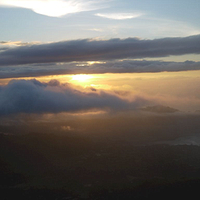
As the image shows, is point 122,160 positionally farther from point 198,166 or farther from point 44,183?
point 44,183

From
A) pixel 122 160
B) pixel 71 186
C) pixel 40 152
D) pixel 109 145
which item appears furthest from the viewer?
pixel 109 145

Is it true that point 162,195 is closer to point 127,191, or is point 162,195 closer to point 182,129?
point 127,191

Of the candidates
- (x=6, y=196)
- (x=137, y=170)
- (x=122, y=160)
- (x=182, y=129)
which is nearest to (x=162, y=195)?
(x=137, y=170)

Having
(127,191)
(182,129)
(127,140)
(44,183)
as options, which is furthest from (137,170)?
(182,129)

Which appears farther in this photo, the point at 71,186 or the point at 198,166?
the point at 198,166

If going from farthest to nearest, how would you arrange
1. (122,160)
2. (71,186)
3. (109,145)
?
(109,145) → (122,160) → (71,186)

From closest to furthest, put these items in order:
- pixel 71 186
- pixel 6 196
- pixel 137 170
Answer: pixel 6 196 < pixel 71 186 < pixel 137 170
